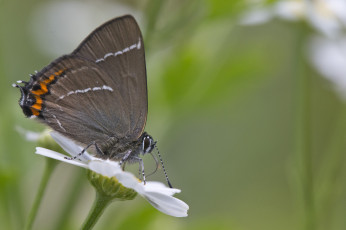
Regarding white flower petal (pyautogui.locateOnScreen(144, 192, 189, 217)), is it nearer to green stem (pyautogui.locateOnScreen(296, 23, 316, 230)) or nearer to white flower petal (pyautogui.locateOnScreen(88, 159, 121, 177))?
white flower petal (pyautogui.locateOnScreen(88, 159, 121, 177))

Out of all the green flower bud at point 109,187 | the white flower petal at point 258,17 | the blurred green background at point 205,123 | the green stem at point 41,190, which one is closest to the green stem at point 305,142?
the blurred green background at point 205,123


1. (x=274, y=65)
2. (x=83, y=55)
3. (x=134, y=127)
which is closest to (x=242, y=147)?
(x=274, y=65)

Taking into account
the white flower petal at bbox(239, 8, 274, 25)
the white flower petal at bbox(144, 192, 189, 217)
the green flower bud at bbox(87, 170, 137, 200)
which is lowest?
the white flower petal at bbox(144, 192, 189, 217)

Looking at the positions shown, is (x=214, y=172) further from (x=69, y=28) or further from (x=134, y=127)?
(x=134, y=127)

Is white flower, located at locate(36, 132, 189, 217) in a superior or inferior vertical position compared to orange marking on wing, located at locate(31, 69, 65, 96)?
inferior

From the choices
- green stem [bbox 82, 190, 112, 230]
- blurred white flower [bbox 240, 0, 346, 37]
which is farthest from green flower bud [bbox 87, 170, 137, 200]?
blurred white flower [bbox 240, 0, 346, 37]

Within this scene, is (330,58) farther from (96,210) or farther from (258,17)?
(96,210)

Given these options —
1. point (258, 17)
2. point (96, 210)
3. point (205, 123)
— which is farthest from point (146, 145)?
point (205, 123)
